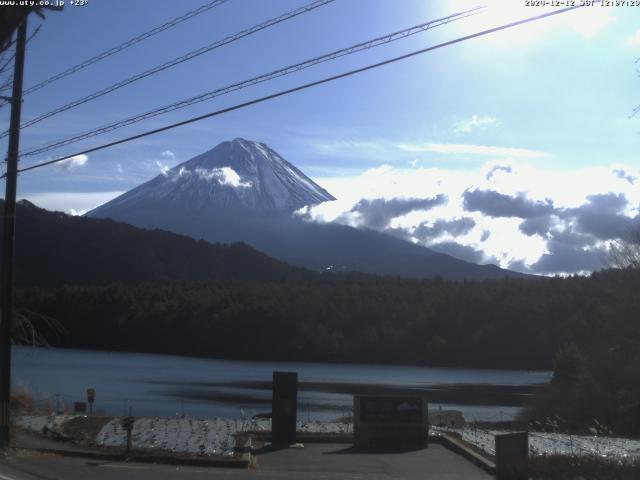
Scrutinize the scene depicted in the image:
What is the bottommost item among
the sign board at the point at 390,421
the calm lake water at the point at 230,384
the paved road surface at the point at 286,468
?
the calm lake water at the point at 230,384

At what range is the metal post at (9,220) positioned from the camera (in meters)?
19.0

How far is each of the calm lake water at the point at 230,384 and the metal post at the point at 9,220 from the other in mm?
12707

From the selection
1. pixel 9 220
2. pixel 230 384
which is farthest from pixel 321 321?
pixel 9 220

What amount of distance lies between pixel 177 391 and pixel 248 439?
3750 cm

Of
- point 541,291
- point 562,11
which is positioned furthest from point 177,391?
point 541,291

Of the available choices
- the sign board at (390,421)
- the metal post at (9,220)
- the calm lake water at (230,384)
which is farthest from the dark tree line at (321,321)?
the metal post at (9,220)

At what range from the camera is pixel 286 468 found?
1706 cm

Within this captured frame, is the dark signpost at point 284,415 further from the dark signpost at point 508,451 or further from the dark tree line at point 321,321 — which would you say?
the dark tree line at point 321,321

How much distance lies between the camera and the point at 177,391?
57000 mm

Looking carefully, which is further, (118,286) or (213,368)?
(118,286)

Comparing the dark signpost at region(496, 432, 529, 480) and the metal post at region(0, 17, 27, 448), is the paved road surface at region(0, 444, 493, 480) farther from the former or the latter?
the metal post at region(0, 17, 27, 448)

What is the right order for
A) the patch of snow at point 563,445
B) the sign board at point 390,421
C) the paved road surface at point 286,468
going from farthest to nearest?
the sign board at point 390,421 → the patch of snow at point 563,445 → the paved road surface at point 286,468

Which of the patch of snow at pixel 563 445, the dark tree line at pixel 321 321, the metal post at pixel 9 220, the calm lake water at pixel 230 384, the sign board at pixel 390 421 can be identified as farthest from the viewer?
the dark tree line at pixel 321 321

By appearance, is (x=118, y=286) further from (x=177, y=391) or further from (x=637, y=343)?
(x=637, y=343)
